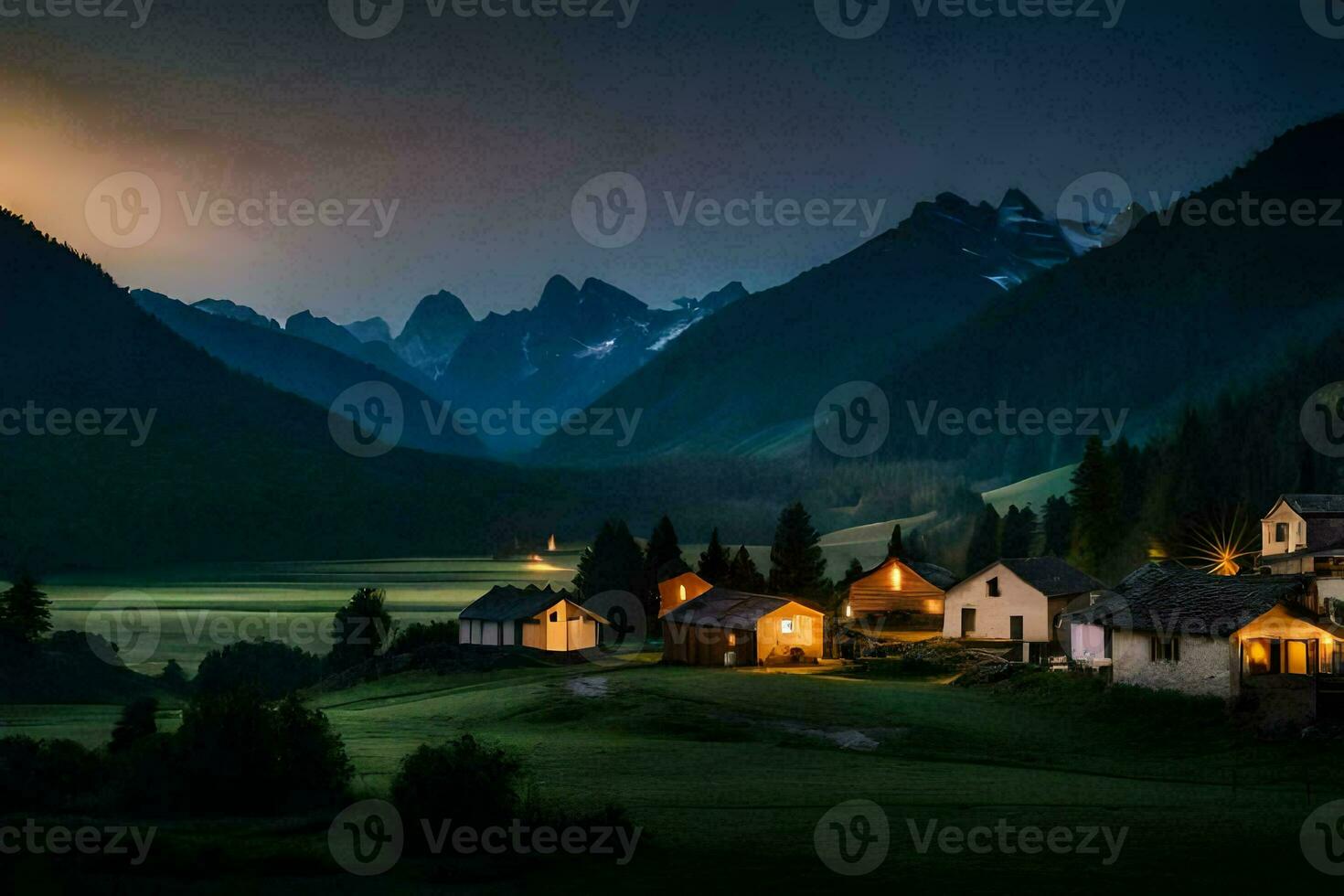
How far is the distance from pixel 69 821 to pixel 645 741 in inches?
922

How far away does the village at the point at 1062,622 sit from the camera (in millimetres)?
53406

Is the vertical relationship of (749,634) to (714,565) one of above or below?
below

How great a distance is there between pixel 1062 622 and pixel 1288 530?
44.0ft

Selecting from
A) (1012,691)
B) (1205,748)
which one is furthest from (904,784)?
(1012,691)

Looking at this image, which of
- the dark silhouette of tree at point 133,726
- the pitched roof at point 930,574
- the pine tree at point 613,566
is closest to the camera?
the dark silhouette of tree at point 133,726

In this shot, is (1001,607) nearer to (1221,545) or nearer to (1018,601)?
(1018,601)

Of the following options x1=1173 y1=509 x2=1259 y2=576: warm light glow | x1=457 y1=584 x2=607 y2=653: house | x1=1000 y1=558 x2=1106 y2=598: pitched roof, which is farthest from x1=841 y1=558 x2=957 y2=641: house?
x1=457 y1=584 x2=607 y2=653: house

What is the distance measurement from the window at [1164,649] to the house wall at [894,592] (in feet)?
170

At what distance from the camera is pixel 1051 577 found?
287 ft

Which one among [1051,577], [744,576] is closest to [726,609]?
[1051,577]

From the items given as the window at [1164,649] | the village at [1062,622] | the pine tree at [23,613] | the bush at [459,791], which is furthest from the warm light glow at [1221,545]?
the pine tree at [23,613]

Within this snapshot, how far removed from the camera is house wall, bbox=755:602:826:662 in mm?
81250

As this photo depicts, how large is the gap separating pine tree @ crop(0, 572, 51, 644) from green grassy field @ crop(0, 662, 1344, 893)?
21.6 meters

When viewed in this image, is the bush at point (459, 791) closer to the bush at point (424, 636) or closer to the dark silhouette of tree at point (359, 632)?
the bush at point (424, 636)
